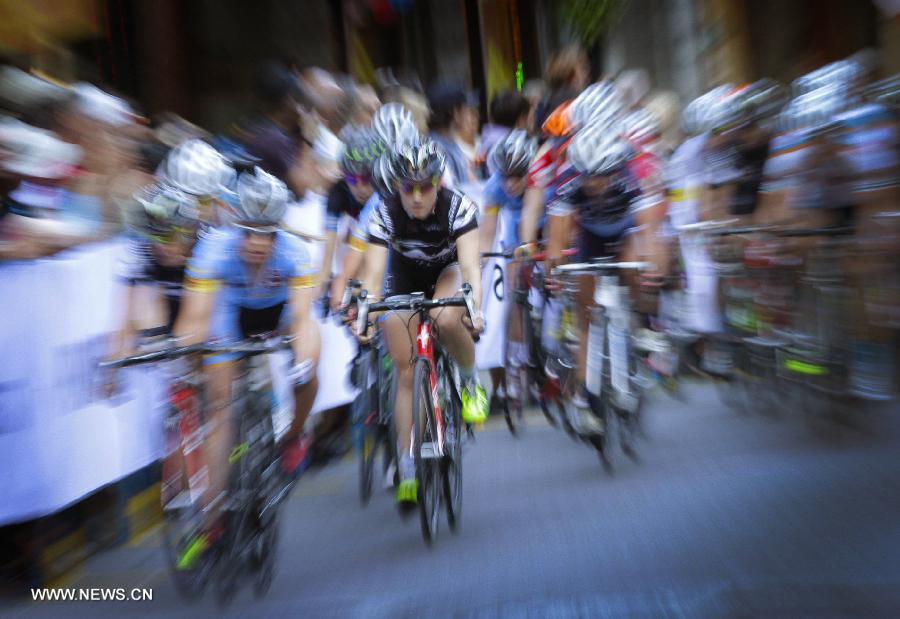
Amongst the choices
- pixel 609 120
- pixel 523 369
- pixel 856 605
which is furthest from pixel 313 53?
pixel 856 605

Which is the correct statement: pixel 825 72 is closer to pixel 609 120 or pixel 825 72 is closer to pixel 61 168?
pixel 609 120

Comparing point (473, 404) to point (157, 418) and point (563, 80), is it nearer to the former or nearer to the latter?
point (157, 418)

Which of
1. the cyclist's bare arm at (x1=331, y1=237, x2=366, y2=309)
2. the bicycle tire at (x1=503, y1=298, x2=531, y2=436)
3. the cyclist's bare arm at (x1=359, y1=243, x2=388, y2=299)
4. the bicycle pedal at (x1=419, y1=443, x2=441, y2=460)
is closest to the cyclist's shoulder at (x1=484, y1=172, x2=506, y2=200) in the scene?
the bicycle tire at (x1=503, y1=298, x2=531, y2=436)

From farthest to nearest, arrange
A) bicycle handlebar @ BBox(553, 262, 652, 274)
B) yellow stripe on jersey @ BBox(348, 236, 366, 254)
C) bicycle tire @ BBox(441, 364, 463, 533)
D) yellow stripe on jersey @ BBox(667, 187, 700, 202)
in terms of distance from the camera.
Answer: yellow stripe on jersey @ BBox(667, 187, 700, 202) < yellow stripe on jersey @ BBox(348, 236, 366, 254) < bicycle handlebar @ BBox(553, 262, 652, 274) < bicycle tire @ BBox(441, 364, 463, 533)

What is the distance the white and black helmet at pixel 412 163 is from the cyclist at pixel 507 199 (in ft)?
9.40

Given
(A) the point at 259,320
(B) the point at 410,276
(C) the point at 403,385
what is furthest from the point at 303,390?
(B) the point at 410,276

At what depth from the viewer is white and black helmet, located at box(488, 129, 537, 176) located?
802 cm

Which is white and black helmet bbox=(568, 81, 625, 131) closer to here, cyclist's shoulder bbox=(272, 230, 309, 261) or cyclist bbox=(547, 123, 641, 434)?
cyclist bbox=(547, 123, 641, 434)

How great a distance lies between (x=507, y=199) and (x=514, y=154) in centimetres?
61

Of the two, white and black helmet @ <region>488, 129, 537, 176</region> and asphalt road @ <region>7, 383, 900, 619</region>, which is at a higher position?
white and black helmet @ <region>488, 129, 537, 176</region>

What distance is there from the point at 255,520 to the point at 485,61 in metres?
14.9

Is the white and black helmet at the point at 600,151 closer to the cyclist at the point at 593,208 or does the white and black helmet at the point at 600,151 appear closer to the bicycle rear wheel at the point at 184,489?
the cyclist at the point at 593,208

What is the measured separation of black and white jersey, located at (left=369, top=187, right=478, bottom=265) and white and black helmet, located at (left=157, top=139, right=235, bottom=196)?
3.05ft

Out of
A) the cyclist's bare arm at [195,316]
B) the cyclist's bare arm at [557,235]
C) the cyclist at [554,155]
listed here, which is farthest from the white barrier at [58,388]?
the cyclist at [554,155]
